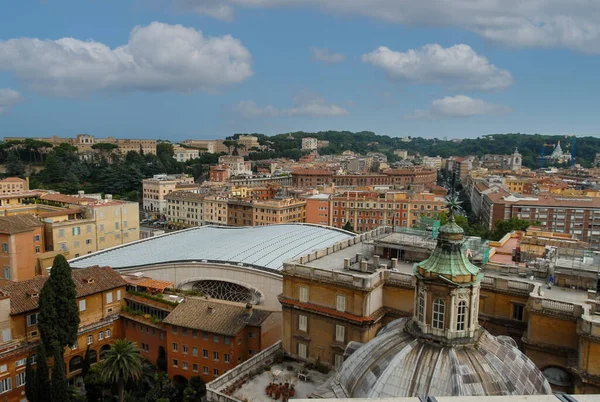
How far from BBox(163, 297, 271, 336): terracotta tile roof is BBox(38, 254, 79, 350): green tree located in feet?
20.8

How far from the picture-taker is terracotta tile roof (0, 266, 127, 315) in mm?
34078

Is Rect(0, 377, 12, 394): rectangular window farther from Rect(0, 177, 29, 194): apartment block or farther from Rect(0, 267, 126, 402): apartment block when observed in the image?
Rect(0, 177, 29, 194): apartment block

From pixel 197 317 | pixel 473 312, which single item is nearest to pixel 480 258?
pixel 473 312

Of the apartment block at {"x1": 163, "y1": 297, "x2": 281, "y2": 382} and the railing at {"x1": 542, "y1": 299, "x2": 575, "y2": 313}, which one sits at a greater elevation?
the railing at {"x1": 542, "y1": 299, "x2": 575, "y2": 313}

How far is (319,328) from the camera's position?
2833 cm

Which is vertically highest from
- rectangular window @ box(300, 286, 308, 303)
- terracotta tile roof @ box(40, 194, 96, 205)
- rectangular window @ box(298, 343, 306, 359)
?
terracotta tile roof @ box(40, 194, 96, 205)

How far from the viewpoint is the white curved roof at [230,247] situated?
148 feet

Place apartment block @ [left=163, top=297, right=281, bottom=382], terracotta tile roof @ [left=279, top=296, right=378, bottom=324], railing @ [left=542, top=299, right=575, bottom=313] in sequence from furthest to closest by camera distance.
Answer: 1. apartment block @ [left=163, top=297, right=281, bottom=382]
2. terracotta tile roof @ [left=279, top=296, right=378, bottom=324]
3. railing @ [left=542, top=299, right=575, bottom=313]

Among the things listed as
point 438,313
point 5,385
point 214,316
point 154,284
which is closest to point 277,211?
point 154,284

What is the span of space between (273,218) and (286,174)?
64.3 metres

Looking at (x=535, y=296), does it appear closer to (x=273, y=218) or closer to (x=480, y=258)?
(x=480, y=258)

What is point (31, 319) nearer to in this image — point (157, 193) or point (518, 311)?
point (518, 311)

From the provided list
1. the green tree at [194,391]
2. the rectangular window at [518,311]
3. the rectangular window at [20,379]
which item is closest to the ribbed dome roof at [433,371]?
the rectangular window at [518,311]

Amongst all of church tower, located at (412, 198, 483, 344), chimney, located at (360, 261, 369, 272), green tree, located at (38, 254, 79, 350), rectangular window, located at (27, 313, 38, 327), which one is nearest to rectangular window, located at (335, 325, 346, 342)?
chimney, located at (360, 261, 369, 272)
